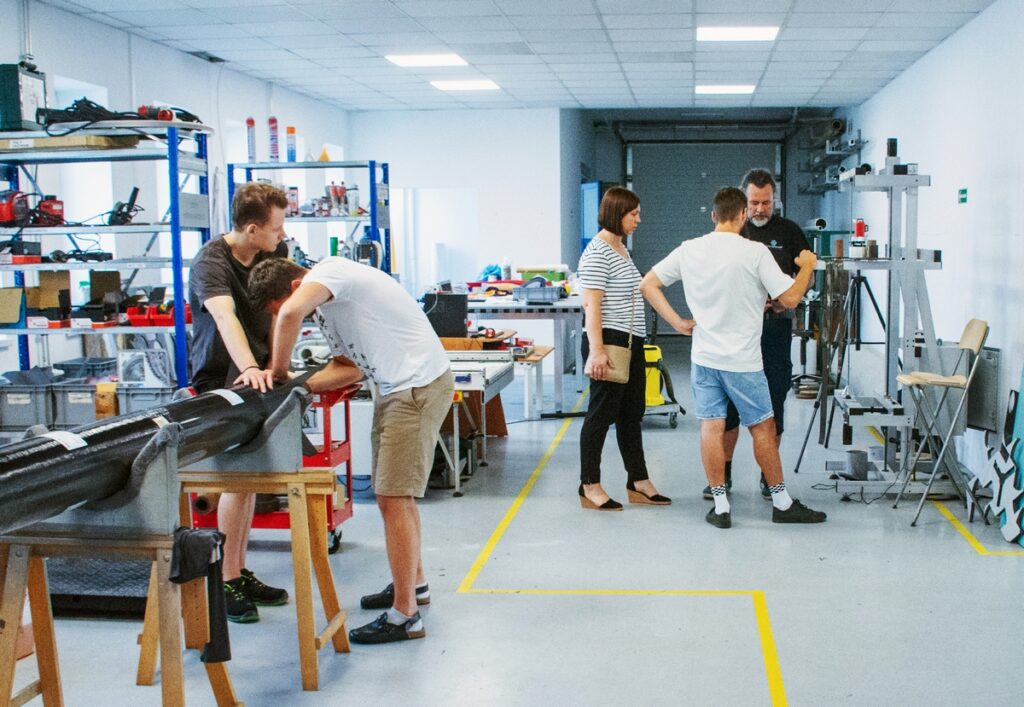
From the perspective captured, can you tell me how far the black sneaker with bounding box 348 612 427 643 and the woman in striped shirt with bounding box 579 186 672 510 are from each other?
173 centimetres

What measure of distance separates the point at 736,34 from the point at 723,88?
119 inches

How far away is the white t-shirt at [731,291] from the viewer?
14.8 feet

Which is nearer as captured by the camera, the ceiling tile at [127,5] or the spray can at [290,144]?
the ceiling tile at [127,5]

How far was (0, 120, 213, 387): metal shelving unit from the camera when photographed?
509 cm

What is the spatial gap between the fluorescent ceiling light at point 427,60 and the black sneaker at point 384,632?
6.25 metres

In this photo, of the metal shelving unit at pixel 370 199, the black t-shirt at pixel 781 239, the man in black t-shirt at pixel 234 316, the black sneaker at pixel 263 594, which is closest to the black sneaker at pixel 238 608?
the man in black t-shirt at pixel 234 316

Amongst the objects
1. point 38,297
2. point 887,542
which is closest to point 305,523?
point 887,542

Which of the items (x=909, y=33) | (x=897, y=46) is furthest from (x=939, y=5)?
(x=897, y=46)

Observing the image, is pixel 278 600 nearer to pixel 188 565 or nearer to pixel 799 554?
pixel 188 565

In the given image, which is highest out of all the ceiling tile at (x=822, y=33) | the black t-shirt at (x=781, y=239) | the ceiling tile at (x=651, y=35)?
the ceiling tile at (x=651, y=35)

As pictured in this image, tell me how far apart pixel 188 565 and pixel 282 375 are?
3.18 ft

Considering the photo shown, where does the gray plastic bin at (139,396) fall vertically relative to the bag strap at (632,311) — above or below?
below

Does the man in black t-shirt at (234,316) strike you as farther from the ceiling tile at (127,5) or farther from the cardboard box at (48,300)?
the ceiling tile at (127,5)

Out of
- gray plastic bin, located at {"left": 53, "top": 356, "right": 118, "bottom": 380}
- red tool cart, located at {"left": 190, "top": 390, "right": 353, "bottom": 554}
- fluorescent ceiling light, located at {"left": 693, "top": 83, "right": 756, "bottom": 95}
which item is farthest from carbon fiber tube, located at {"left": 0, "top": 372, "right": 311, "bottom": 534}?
fluorescent ceiling light, located at {"left": 693, "top": 83, "right": 756, "bottom": 95}
